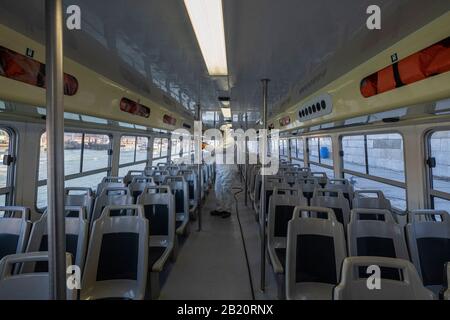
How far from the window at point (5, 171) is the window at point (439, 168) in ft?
16.9

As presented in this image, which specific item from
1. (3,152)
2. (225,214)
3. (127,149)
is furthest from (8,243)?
(127,149)

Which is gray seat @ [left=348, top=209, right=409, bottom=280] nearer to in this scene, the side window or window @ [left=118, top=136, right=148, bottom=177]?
the side window

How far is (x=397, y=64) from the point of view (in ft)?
6.90

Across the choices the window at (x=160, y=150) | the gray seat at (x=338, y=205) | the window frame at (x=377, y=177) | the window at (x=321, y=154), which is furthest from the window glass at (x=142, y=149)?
the gray seat at (x=338, y=205)

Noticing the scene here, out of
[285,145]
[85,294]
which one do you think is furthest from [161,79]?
[285,145]

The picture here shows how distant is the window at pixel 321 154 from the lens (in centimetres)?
636

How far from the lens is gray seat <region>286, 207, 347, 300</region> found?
6.89 ft

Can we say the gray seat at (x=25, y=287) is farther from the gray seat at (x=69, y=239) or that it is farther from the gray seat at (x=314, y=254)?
the gray seat at (x=314, y=254)

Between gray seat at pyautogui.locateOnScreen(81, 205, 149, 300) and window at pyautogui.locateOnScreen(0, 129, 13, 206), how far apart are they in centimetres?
167

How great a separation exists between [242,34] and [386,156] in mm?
3098

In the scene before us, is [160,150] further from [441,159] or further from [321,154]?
[441,159]

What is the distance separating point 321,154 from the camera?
7223 millimetres

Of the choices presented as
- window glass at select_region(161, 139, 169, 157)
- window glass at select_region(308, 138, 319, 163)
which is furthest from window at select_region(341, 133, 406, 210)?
window glass at select_region(161, 139, 169, 157)
